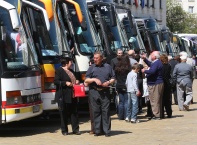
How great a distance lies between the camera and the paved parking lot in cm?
1338

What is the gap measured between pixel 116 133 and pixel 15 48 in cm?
291

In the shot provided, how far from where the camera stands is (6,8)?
1418cm

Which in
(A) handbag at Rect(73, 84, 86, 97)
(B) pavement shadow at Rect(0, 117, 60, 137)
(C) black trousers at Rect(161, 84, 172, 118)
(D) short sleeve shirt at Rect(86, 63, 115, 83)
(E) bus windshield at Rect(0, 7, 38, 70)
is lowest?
(B) pavement shadow at Rect(0, 117, 60, 137)

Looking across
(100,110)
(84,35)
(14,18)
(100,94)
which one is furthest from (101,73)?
(84,35)

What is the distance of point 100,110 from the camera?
14148 millimetres

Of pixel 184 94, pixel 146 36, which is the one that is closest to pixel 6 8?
pixel 184 94

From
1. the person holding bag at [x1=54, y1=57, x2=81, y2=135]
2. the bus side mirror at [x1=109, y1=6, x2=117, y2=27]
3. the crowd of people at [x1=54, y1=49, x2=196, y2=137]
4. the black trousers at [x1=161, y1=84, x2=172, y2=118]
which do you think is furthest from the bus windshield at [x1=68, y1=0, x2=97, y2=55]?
the person holding bag at [x1=54, y1=57, x2=81, y2=135]

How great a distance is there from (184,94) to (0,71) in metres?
9.38

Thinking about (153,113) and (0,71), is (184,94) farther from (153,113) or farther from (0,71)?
(0,71)

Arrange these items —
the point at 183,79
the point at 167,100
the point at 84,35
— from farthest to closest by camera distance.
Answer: the point at 183,79, the point at 84,35, the point at 167,100

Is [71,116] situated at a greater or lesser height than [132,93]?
lesser

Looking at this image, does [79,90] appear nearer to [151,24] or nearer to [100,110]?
[100,110]

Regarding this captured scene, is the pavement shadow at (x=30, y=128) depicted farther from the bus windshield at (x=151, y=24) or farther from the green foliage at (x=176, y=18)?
the green foliage at (x=176, y=18)

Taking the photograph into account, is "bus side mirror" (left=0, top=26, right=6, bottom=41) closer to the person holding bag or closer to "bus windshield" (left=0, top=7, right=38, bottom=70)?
"bus windshield" (left=0, top=7, right=38, bottom=70)
